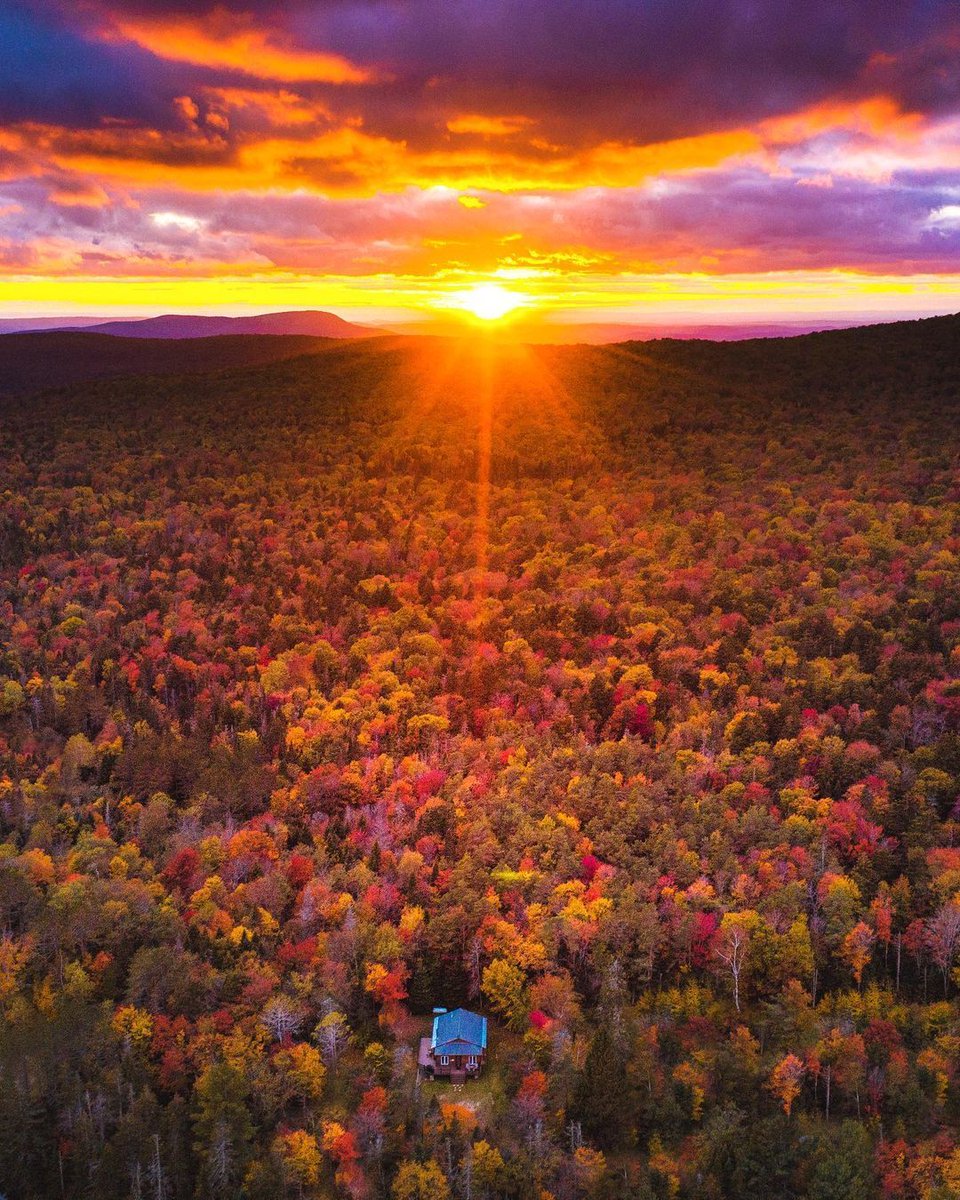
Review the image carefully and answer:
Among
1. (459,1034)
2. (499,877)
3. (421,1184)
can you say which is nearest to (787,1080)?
(459,1034)

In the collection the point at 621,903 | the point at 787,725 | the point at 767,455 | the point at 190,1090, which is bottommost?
the point at 190,1090

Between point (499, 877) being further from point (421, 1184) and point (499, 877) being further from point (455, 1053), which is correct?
point (421, 1184)

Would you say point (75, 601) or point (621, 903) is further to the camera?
point (75, 601)

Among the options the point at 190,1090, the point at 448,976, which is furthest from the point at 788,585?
the point at 190,1090

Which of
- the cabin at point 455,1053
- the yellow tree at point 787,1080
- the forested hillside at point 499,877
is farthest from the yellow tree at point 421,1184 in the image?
the yellow tree at point 787,1080

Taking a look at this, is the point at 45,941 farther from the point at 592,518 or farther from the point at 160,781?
the point at 592,518

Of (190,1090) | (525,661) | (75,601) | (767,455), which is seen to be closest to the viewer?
(190,1090)
